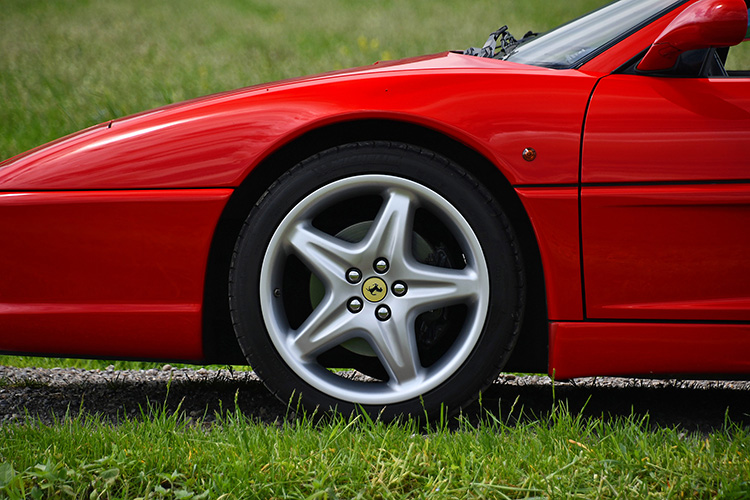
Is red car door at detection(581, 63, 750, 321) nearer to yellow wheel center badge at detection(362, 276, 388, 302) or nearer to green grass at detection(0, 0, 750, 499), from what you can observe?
green grass at detection(0, 0, 750, 499)

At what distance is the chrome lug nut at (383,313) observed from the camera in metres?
2.04

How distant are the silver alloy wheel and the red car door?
1.12 ft

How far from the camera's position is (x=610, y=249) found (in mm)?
1968

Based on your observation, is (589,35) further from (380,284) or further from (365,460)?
(365,460)

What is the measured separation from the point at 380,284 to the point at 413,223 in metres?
0.22

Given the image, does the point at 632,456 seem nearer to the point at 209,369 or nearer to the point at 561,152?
the point at 561,152

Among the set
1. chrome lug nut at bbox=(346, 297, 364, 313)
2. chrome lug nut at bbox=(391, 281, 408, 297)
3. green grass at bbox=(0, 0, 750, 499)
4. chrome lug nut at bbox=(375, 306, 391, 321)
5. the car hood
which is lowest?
green grass at bbox=(0, 0, 750, 499)

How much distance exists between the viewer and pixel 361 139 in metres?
2.14

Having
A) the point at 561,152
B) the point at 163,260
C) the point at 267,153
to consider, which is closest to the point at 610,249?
the point at 561,152

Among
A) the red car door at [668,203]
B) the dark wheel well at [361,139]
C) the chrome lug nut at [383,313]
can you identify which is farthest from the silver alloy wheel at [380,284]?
the red car door at [668,203]

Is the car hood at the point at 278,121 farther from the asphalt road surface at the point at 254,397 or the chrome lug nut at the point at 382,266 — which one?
the asphalt road surface at the point at 254,397

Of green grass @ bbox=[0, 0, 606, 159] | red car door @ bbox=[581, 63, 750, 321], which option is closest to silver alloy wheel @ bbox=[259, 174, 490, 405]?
red car door @ bbox=[581, 63, 750, 321]

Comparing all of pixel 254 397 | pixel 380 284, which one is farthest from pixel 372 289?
pixel 254 397

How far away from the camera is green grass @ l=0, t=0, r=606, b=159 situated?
791 centimetres
